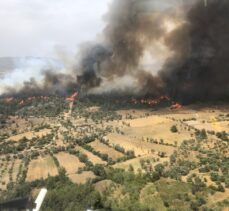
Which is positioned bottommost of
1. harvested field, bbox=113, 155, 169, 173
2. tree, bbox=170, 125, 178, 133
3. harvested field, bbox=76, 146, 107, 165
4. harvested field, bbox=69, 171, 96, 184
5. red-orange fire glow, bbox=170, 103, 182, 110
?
harvested field, bbox=69, 171, 96, 184

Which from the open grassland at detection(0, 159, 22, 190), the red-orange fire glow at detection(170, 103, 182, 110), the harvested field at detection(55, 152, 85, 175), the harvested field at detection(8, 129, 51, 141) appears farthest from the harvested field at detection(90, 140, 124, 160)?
the red-orange fire glow at detection(170, 103, 182, 110)

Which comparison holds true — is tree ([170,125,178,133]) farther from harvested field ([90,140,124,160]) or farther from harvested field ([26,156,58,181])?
harvested field ([26,156,58,181])

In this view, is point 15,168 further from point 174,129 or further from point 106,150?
point 174,129

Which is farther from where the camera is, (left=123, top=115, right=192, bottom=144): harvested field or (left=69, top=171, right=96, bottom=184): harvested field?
(left=123, top=115, right=192, bottom=144): harvested field

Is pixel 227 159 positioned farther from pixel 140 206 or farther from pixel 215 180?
pixel 140 206

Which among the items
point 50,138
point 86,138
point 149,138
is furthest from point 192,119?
point 50,138

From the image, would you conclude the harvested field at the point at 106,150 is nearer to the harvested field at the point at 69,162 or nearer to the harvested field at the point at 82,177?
the harvested field at the point at 69,162

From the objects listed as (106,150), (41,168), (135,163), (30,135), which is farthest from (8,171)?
(30,135)
